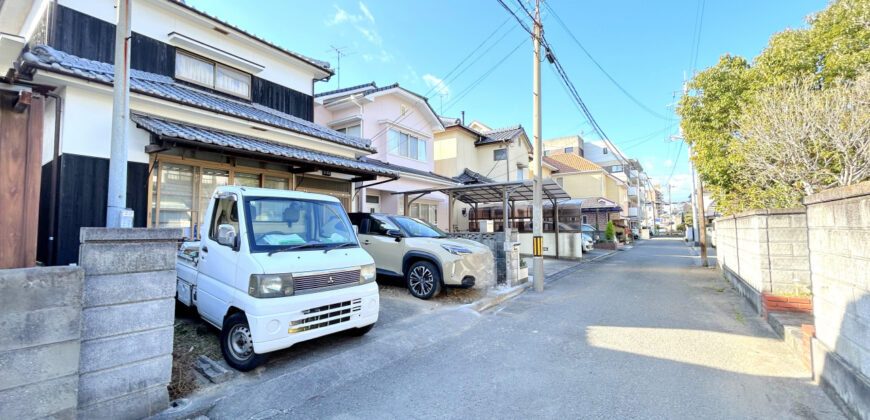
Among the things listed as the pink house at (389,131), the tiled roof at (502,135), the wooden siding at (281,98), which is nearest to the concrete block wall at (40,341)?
the wooden siding at (281,98)

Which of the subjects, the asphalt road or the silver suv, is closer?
the asphalt road

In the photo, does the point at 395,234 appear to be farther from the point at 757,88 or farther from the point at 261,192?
the point at 757,88

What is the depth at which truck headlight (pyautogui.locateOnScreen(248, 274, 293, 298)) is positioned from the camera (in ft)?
12.2

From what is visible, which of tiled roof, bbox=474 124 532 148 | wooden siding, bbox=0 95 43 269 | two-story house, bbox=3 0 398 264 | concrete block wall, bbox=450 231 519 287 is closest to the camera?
wooden siding, bbox=0 95 43 269

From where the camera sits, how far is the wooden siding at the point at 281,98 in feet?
32.6

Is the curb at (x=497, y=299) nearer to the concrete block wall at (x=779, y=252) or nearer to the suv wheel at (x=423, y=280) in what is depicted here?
the suv wheel at (x=423, y=280)

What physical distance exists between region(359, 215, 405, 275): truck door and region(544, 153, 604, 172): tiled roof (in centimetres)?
2855

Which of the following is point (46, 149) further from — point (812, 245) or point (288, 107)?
point (812, 245)

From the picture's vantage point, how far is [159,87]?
22.6ft

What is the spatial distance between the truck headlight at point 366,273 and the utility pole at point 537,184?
16.6ft

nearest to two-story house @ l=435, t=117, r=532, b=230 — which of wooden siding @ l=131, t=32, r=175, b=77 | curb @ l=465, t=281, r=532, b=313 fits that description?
curb @ l=465, t=281, r=532, b=313

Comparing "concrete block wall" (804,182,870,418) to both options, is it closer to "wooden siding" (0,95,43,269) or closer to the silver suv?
the silver suv

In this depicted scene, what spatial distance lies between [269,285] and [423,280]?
150 inches

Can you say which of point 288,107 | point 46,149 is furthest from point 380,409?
point 288,107
